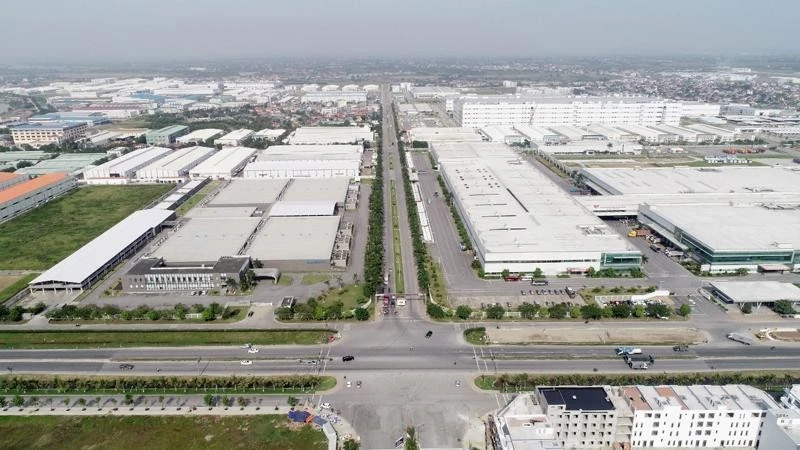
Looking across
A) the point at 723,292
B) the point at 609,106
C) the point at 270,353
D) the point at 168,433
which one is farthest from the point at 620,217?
the point at 609,106

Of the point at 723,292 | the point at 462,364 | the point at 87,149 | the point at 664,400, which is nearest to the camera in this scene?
the point at 664,400

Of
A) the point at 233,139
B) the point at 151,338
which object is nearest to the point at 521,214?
the point at 151,338

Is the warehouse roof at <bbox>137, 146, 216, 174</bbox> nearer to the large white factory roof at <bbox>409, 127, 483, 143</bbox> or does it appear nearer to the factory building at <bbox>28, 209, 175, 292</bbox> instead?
the factory building at <bbox>28, 209, 175, 292</bbox>

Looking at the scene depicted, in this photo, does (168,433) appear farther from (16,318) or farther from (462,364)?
(16,318)

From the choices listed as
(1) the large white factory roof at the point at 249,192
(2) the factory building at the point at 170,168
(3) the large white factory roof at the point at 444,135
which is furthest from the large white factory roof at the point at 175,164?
(3) the large white factory roof at the point at 444,135

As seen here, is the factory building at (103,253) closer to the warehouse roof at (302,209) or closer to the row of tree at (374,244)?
the warehouse roof at (302,209)

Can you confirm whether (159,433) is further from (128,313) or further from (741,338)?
(741,338)
